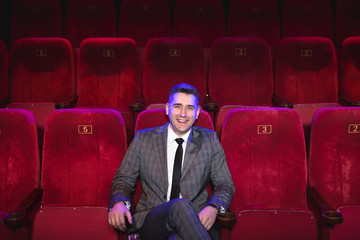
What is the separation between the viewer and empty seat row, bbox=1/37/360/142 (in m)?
1.08

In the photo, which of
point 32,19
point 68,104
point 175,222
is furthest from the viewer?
point 32,19

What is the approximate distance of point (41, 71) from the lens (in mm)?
1108

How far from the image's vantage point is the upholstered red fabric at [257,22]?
1.44 m

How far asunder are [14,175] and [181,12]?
0.95m

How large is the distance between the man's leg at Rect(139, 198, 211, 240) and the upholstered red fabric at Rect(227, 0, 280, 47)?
3.33 feet

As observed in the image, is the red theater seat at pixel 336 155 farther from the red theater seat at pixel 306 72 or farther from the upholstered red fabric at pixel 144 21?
the upholstered red fabric at pixel 144 21

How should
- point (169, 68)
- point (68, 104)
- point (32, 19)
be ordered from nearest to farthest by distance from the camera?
point (68, 104), point (169, 68), point (32, 19)

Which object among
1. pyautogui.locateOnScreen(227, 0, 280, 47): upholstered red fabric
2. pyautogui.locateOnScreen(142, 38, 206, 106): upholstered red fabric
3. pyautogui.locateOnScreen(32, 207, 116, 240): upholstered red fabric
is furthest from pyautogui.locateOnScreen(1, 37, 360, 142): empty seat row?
pyautogui.locateOnScreen(32, 207, 116, 240): upholstered red fabric

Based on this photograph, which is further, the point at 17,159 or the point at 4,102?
the point at 4,102

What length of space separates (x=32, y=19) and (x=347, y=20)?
4.10ft

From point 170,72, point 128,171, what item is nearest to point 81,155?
point 128,171

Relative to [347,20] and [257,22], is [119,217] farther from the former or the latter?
[347,20]

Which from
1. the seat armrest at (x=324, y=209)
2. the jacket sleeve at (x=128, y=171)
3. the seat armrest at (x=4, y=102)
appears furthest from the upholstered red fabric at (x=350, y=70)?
the seat armrest at (x=4, y=102)

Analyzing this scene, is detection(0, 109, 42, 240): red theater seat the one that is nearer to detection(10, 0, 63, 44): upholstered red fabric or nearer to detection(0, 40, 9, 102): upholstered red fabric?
detection(0, 40, 9, 102): upholstered red fabric
